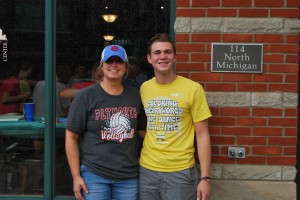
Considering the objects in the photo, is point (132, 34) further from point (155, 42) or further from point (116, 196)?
point (116, 196)

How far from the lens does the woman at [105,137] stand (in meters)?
3.26

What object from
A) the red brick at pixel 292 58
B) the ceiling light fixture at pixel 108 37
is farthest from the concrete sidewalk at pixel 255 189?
the ceiling light fixture at pixel 108 37

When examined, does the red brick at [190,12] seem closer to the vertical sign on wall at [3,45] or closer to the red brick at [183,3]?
the red brick at [183,3]

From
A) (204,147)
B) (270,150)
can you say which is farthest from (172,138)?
(270,150)

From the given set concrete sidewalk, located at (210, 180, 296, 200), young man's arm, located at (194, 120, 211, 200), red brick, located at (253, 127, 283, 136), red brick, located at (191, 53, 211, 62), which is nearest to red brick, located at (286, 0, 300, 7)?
red brick, located at (191, 53, 211, 62)

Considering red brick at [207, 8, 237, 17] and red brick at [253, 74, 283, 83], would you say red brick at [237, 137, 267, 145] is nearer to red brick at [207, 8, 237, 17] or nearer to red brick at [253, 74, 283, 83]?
red brick at [253, 74, 283, 83]

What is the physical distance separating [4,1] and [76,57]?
98 cm

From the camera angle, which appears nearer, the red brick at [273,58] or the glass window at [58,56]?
the red brick at [273,58]

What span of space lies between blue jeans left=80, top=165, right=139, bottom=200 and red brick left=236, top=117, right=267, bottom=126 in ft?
3.81

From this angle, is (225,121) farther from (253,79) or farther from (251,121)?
(253,79)

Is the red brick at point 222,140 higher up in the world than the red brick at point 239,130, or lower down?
lower down

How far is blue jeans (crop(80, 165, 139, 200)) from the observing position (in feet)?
10.7

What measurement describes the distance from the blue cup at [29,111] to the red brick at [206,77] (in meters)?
1.74

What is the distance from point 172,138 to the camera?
3354mm
